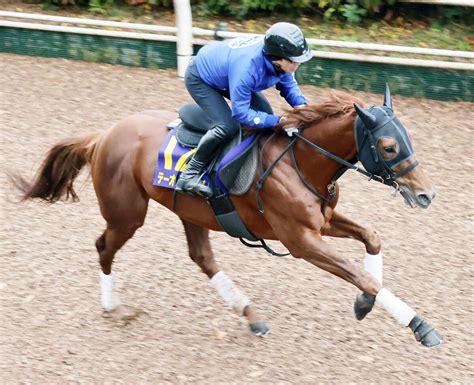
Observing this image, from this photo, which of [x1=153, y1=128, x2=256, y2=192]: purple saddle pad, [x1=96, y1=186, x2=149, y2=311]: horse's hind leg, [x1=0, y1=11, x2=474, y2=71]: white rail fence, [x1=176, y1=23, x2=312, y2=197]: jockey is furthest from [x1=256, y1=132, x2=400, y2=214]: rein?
[x1=0, y1=11, x2=474, y2=71]: white rail fence

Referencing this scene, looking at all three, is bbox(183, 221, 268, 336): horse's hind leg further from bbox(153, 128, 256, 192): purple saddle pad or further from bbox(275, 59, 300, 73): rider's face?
bbox(275, 59, 300, 73): rider's face

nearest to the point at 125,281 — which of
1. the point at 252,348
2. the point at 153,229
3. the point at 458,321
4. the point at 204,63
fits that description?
the point at 153,229

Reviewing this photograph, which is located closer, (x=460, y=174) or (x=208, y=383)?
(x=208, y=383)

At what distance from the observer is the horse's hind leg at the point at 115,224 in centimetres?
642

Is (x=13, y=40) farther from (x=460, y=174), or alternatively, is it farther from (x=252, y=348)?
(x=252, y=348)

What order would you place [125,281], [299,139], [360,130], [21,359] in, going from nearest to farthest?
[360,130], [299,139], [21,359], [125,281]

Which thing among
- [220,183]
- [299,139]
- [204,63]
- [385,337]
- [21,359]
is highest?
[204,63]

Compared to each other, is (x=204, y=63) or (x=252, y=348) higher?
(x=204, y=63)

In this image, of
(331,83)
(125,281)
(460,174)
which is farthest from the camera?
(331,83)

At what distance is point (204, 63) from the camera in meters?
5.77

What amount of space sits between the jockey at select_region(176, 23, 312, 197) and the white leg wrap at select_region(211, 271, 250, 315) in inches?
36.9

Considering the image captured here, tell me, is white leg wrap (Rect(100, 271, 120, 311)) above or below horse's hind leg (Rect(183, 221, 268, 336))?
below

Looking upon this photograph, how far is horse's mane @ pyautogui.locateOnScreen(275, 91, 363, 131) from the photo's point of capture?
539cm

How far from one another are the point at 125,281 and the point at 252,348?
5.43 feet
